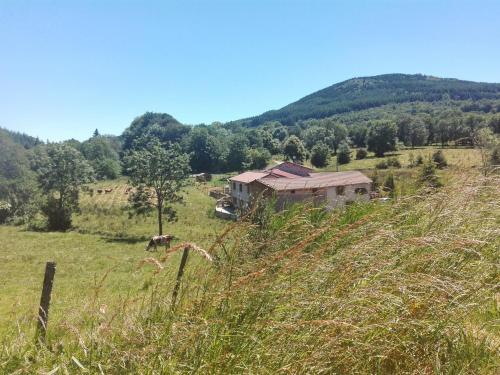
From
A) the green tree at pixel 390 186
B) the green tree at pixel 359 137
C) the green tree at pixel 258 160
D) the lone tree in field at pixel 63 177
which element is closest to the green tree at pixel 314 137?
the green tree at pixel 359 137

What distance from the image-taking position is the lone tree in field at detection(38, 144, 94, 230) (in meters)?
45.2

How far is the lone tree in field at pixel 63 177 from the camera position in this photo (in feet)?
148

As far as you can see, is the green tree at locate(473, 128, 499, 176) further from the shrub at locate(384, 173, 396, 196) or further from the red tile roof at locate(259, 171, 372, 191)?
the red tile roof at locate(259, 171, 372, 191)

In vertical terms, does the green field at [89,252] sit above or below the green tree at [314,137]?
below

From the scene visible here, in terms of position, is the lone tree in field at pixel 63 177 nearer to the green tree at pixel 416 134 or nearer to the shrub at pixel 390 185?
the shrub at pixel 390 185

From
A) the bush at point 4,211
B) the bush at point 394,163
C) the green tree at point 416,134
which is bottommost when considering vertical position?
the bush at point 4,211

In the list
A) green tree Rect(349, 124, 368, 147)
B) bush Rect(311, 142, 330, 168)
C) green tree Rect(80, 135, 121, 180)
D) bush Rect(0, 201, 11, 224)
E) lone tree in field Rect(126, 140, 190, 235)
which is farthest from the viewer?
green tree Rect(349, 124, 368, 147)

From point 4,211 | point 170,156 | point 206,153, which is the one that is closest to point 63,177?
point 4,211

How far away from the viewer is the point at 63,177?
4784 centimetres

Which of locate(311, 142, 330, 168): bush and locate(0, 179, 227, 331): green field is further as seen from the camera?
locate(311, 142, 330, 168): bush

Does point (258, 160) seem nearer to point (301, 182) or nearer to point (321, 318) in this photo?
point (301, 182)

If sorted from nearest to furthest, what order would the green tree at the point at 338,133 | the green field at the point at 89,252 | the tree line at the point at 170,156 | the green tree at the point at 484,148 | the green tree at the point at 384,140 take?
the green tree at the point at 484,148 < the green field at the point at 89,252 < the tree line at the point at 170,156 < the green tree at the point at 384,140 < the green tree at the point at 338,133

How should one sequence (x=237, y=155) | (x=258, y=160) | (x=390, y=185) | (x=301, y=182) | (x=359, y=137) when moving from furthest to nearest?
(x=359, y=137) < (x=237, y=155) < (x=258, y=160) < (x=390, y=185) < (x=301, y=182)

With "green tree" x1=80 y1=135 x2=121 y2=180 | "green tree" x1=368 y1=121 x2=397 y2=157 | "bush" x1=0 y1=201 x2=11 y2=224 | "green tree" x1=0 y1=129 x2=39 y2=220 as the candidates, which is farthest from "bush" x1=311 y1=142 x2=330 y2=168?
"bush" x1=0 y1=201 x2=11 y2=224
